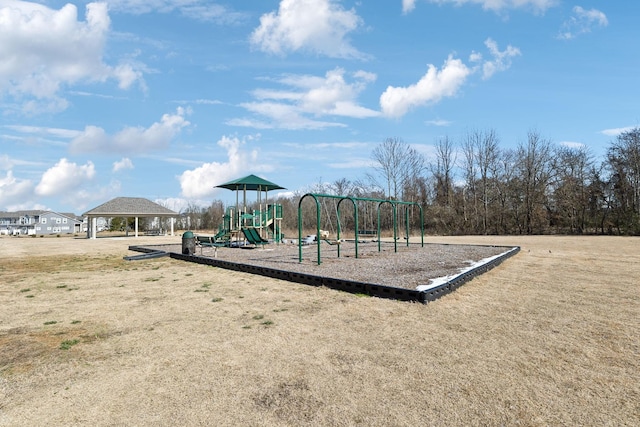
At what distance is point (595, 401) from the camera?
7.32 feet

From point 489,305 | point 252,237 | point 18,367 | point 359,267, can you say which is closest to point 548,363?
point 489,305

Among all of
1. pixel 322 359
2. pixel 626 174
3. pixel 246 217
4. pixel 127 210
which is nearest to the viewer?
pixel 322 359

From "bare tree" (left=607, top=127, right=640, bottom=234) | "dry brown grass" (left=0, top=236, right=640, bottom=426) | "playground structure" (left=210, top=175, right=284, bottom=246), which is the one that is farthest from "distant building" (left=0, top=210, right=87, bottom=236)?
"bare tree" (left=607, top=127, right=640, bottom=234)

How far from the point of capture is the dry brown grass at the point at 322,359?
2172mm

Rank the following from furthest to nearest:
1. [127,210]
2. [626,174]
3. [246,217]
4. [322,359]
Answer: [127,210] < [626,174] < [246,217] < [322,359]

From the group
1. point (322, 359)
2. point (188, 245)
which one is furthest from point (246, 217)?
point (322, 359)

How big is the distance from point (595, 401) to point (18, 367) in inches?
164

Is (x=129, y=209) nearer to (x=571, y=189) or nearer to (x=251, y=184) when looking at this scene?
(x=251, y=184)

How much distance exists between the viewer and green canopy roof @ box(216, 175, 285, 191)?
1508cm

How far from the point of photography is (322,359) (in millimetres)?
2992

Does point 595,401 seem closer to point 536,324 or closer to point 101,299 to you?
point 536,324

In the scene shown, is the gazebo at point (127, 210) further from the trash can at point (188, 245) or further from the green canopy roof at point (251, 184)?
the trash can at point (188, 245)

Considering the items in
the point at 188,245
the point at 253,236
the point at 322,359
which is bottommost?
the point at 322,359

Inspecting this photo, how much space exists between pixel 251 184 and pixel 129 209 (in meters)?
19.4
